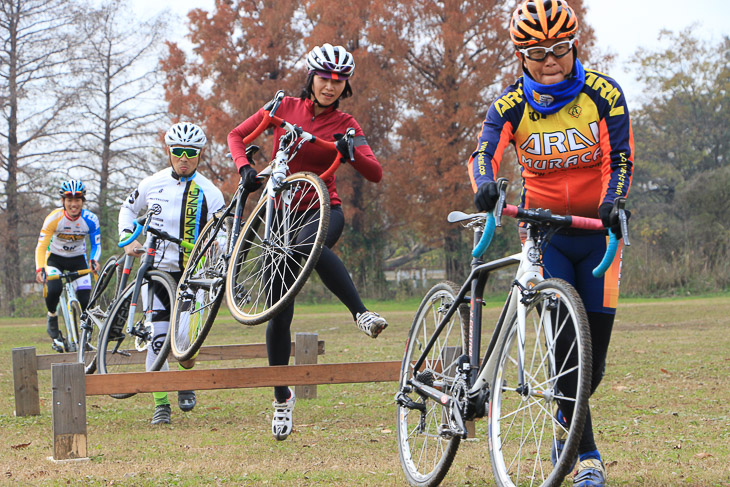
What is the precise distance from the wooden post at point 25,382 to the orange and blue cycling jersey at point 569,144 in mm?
5331

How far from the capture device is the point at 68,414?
5688 mm

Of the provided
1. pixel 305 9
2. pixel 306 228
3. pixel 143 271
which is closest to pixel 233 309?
pixel 306 228

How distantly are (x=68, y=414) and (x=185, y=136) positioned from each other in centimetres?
281

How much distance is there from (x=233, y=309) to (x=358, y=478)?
1.78 metres

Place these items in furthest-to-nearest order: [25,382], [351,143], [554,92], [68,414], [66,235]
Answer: [66,235] → [25,382] → [351,143] → [68,414] → [554,92]

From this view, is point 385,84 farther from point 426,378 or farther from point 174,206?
point 426,378

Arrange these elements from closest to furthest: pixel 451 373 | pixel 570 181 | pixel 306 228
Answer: pixel 570 181 < pixel 451 373 < pixel 306 228

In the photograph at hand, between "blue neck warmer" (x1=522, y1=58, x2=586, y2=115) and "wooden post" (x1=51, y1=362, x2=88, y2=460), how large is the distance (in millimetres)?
3357

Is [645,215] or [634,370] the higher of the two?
[645,215]

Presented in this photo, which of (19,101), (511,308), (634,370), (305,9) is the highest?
(305,9)

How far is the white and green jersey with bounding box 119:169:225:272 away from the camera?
7898mm

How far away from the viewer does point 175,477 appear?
5.07 m

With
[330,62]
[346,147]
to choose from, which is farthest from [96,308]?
[330,62]

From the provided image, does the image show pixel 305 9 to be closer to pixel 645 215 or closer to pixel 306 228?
pixel 645 215
